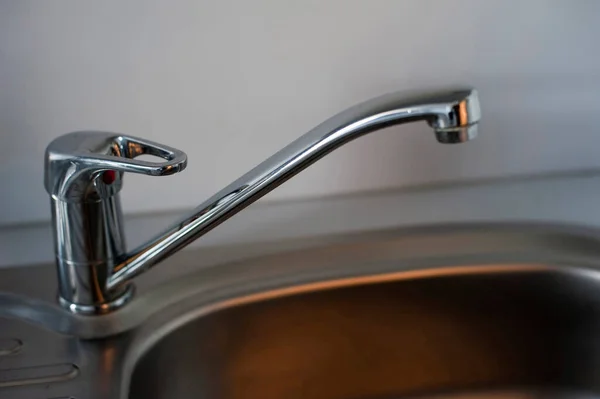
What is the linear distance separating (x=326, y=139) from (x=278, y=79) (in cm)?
18

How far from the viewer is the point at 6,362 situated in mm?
511

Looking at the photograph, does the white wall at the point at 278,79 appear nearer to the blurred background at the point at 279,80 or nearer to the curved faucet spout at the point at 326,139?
the blurred background at the point at 279,80

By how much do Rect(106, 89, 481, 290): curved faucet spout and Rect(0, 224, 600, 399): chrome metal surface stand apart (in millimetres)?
76

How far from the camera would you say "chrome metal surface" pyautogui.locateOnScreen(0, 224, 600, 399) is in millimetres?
565

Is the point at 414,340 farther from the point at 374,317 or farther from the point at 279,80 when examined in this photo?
the point at 279,80

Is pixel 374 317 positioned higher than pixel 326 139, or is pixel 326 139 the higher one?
pixel 326 139

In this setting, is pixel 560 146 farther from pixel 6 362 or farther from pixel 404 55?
pixel 6 362

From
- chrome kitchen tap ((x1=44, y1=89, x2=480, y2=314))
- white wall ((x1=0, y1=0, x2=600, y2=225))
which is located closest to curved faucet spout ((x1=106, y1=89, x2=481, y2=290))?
chrome kitchen tap ((x1=44, y1=89, x2=480, y2=314))

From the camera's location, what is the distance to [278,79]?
65cm

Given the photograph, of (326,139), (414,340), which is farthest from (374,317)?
(326,139)

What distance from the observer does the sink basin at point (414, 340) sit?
0.59 metres

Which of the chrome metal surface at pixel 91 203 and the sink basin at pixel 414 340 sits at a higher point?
the chrome metal surface at pixel 91 203

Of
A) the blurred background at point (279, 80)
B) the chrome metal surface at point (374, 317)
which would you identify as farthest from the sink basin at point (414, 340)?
the blurred background at point (279, 80)

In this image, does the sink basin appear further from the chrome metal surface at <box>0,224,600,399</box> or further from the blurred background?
the blurred background
